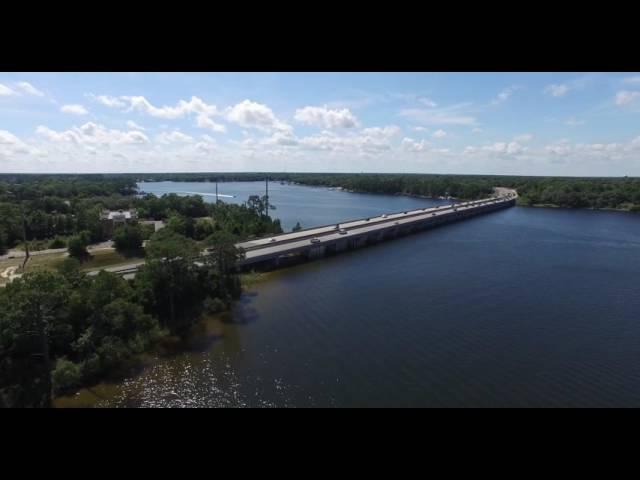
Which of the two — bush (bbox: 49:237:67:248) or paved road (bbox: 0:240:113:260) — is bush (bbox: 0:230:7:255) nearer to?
paved road (bbox: 0:240:113:260)

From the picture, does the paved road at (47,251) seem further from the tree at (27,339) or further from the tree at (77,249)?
the tree at (27,339)

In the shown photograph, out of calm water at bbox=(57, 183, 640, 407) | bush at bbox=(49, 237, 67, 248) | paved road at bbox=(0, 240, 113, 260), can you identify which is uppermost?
bush at bbox=(49, 237, 67, 248)

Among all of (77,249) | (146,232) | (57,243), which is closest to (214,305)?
(77,249)

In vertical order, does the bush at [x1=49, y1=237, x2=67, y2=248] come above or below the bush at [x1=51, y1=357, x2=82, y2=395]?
above

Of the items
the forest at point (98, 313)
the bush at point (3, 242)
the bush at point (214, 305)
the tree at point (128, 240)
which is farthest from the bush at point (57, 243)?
the bush at point (214, 305)

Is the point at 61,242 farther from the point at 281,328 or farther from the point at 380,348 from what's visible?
the point at 380,348

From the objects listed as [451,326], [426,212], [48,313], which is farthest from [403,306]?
[426,212]

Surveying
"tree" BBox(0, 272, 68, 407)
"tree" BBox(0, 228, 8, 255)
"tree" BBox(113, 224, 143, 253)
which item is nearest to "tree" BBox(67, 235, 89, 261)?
"tree" BBox(113, 224, 143, 253)
